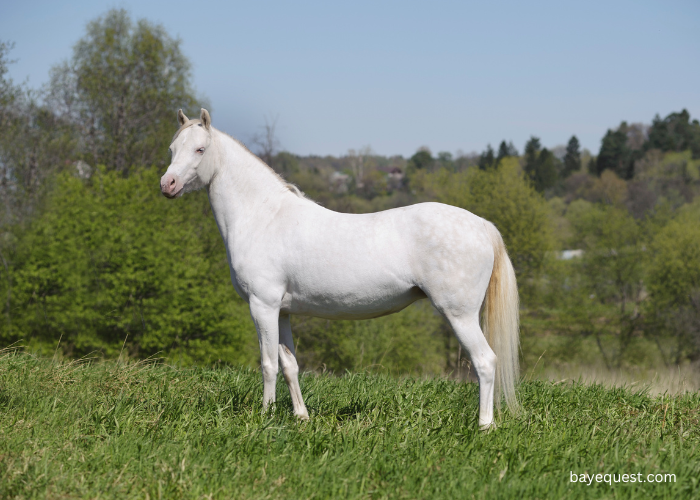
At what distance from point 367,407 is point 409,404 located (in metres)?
0.37

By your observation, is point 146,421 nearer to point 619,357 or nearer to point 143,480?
point 143,480

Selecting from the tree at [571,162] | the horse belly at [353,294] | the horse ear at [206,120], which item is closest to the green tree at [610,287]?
the horse belly at [353,294]

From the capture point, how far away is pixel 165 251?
21.6 m

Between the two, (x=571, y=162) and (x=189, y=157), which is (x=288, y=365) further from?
(x=571, y=162)

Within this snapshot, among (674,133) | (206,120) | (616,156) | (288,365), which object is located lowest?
(288,365)

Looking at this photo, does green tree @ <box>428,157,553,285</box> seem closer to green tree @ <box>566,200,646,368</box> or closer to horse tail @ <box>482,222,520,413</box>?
green tree @ <box>566,200,646,368</box>

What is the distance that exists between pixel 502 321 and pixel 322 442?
1.76 meters

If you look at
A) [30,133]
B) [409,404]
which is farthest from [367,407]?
[30,133]

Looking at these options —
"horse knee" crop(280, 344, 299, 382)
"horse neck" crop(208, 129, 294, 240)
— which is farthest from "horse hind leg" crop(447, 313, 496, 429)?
"horse neck" crop(208, 129, 294, 240)

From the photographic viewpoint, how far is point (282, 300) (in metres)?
4.46

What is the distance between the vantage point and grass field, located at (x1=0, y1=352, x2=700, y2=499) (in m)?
2.99

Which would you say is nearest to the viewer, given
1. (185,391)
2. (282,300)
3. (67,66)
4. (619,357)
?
(282,300)

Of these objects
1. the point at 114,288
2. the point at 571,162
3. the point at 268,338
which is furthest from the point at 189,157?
the point at 571,162

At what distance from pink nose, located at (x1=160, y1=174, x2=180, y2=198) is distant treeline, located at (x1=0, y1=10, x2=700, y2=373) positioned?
7296 mm
